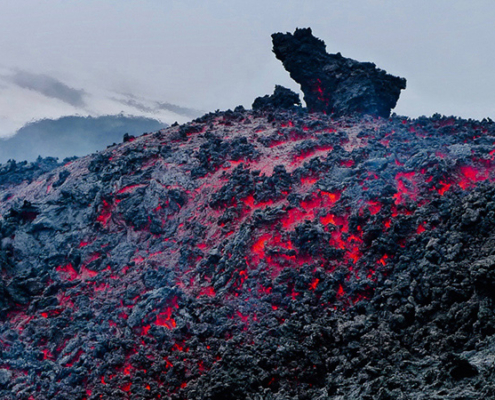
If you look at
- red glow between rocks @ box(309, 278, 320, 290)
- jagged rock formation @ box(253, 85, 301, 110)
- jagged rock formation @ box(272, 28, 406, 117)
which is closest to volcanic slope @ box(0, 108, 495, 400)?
red glow between rocks @ box(309, 278, 320, 290)

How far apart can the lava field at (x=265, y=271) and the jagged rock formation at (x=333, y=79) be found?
219 inches

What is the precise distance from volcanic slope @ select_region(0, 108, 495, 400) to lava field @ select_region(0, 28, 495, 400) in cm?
7

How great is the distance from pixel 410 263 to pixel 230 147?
15.8m

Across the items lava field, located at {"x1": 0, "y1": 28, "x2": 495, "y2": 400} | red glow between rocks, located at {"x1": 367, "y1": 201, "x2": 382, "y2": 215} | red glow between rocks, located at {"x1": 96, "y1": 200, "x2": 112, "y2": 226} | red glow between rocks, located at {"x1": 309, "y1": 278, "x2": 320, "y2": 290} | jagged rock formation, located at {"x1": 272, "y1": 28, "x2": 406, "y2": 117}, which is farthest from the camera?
jagged rock formation, located at {"x1": 272, "y1": 28, "x2": 406, "y2": 117}

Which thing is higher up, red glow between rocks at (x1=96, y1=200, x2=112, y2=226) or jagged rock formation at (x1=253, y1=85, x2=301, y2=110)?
jagged rock formation at (x1=253, y1=85, x2=301, y2=110)

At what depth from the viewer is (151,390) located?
12375 mm

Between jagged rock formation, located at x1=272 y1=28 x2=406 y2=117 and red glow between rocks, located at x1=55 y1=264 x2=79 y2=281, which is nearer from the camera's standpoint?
red glow between rocks, located at x1=55 y1=264 x2=79 y2=281

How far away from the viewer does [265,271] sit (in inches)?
628

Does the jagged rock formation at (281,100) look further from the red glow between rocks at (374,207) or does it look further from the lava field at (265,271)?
the red glow between rocks at (374,207)

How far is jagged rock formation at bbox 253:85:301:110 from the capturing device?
34938 mm

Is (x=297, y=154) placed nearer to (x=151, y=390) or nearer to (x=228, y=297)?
(x=228, y=297)

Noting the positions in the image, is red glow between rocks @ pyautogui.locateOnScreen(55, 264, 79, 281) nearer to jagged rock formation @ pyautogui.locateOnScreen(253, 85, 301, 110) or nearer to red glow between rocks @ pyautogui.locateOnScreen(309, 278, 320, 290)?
red glow between rocks @ pyautogui.locateOnScreen(309, 278, 320, 290)

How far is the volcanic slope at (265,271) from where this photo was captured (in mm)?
10508

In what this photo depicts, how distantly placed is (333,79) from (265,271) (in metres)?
24.3
